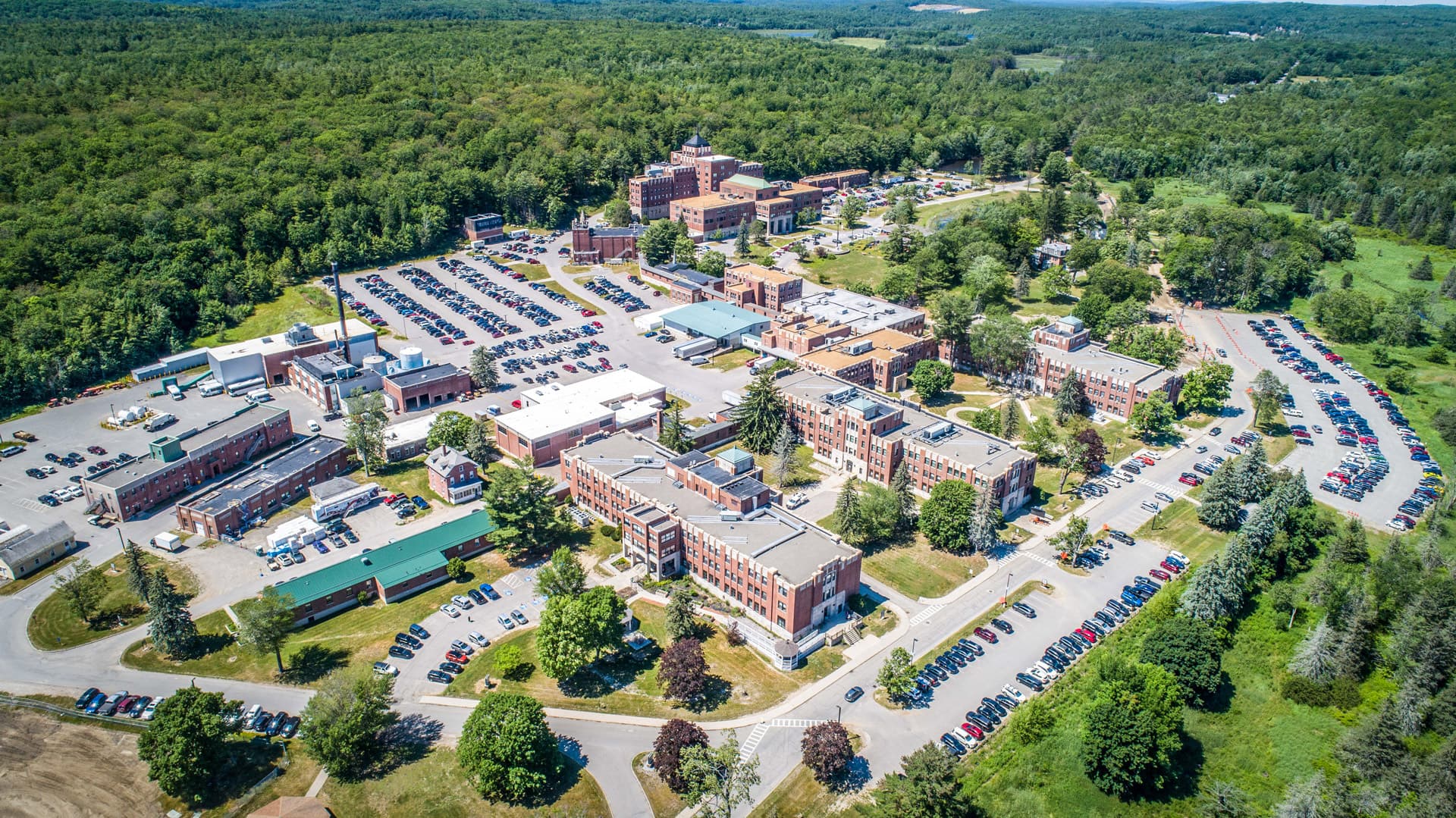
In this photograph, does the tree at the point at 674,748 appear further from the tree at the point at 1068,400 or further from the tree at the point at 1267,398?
the tree at the point at 1267,398

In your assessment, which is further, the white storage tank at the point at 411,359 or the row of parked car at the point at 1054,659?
the white storage tank at the point at 411,359

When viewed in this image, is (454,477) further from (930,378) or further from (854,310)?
(854,310)

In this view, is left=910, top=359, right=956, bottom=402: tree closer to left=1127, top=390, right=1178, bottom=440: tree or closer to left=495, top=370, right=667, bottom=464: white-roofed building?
left=1127, top=390, right=1178, bottom=440: tree

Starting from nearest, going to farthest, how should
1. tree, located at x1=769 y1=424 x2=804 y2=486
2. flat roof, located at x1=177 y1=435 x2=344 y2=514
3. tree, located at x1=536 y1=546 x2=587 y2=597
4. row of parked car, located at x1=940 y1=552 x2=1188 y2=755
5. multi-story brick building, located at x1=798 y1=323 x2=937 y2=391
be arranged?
row of parked car, located at x1=940 y1=552 x2=1188 y2=755, tree, located at x1=536 y1=546 x2=587 y2=597, flat roof, located at x1=177 y1=435 x2=344 y2=514, tree, located at x1=769 y1=424 x2=804 y2=486, multi-story brick building, located at x1=798 y1=323 x2=937 y2=391

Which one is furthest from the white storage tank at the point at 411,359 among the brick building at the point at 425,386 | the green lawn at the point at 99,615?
the green lawn at the point at 99,615

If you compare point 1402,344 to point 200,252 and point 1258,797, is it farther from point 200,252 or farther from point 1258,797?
point 200,252

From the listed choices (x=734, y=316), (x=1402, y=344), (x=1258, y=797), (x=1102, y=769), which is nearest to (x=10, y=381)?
(x=734, y=316)

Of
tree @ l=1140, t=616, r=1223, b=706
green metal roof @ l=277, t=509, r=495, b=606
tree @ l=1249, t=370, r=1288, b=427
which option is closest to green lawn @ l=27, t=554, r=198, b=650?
green metal roof @ l=277, t=509, r=495, b=606
